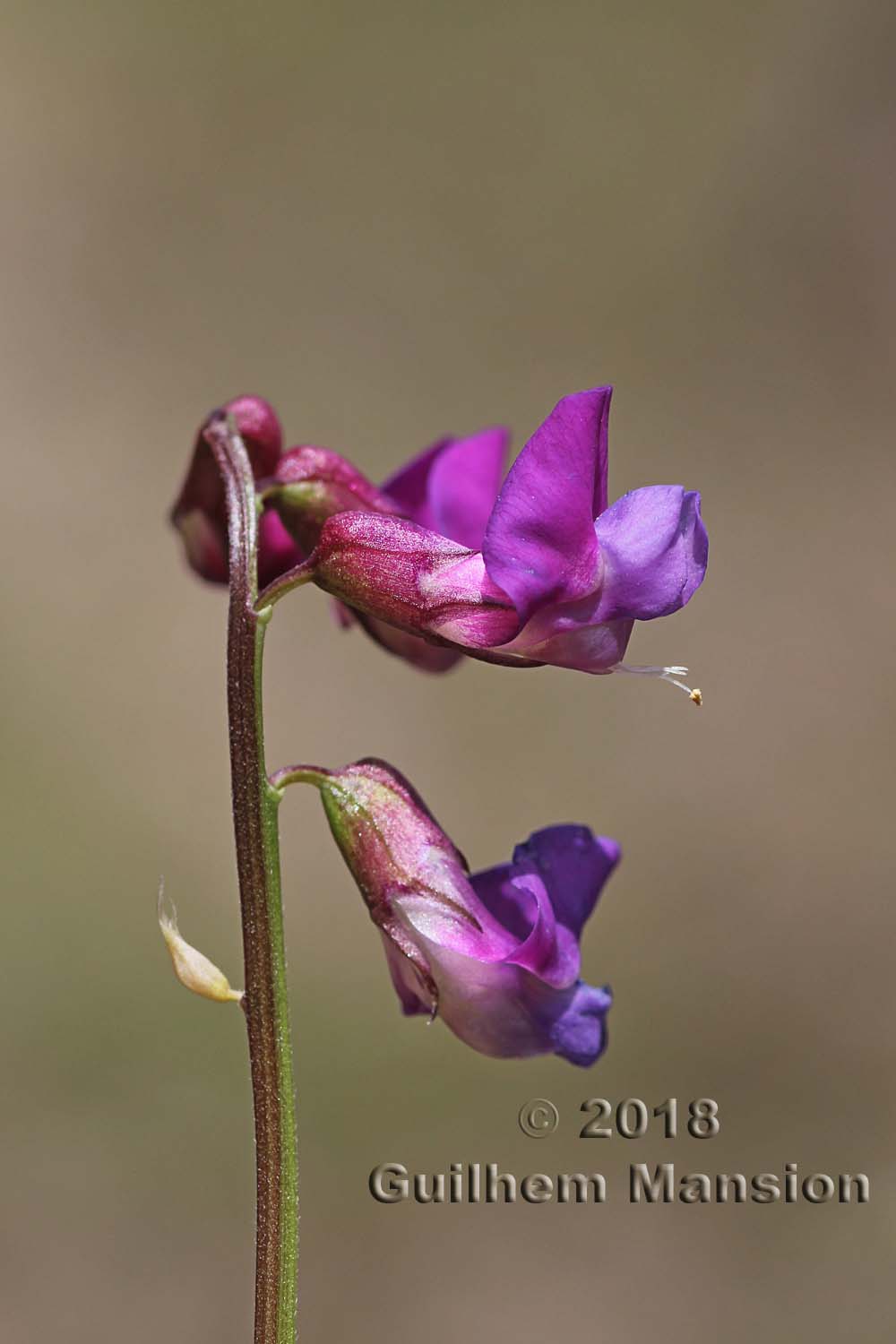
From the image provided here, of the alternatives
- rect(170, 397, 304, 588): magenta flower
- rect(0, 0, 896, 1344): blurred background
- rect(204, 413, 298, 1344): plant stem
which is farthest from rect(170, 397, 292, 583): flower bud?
rect(0, 0, 896, 1344): blurred background

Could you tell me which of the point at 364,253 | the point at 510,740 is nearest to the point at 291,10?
the point at 364,253

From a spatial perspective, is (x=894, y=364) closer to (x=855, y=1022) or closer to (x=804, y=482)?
(x=804, y=482)

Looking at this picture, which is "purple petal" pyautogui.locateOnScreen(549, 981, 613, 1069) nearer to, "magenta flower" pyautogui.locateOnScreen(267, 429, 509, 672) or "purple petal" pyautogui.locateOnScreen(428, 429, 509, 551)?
"magenta flower" pyautogui.locateOnScreen(267, 429, 509, 672)

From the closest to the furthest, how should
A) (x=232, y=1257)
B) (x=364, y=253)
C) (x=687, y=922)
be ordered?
(x=232, y=1257), (x=687, y=922), (x=364, y=253)

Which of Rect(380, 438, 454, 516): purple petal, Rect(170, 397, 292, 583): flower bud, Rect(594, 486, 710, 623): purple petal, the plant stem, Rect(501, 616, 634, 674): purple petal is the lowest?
the plant stem

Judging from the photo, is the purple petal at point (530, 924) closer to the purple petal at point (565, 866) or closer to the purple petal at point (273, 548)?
the purple petal at point (565, 866)

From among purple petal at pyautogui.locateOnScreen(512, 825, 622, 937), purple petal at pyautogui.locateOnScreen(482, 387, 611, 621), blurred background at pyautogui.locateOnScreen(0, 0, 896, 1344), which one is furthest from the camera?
blurred background at pyautogui.locateOnScreen(0, 0, 896, 1344)

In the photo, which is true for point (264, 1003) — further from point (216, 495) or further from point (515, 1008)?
point (216, 495)
